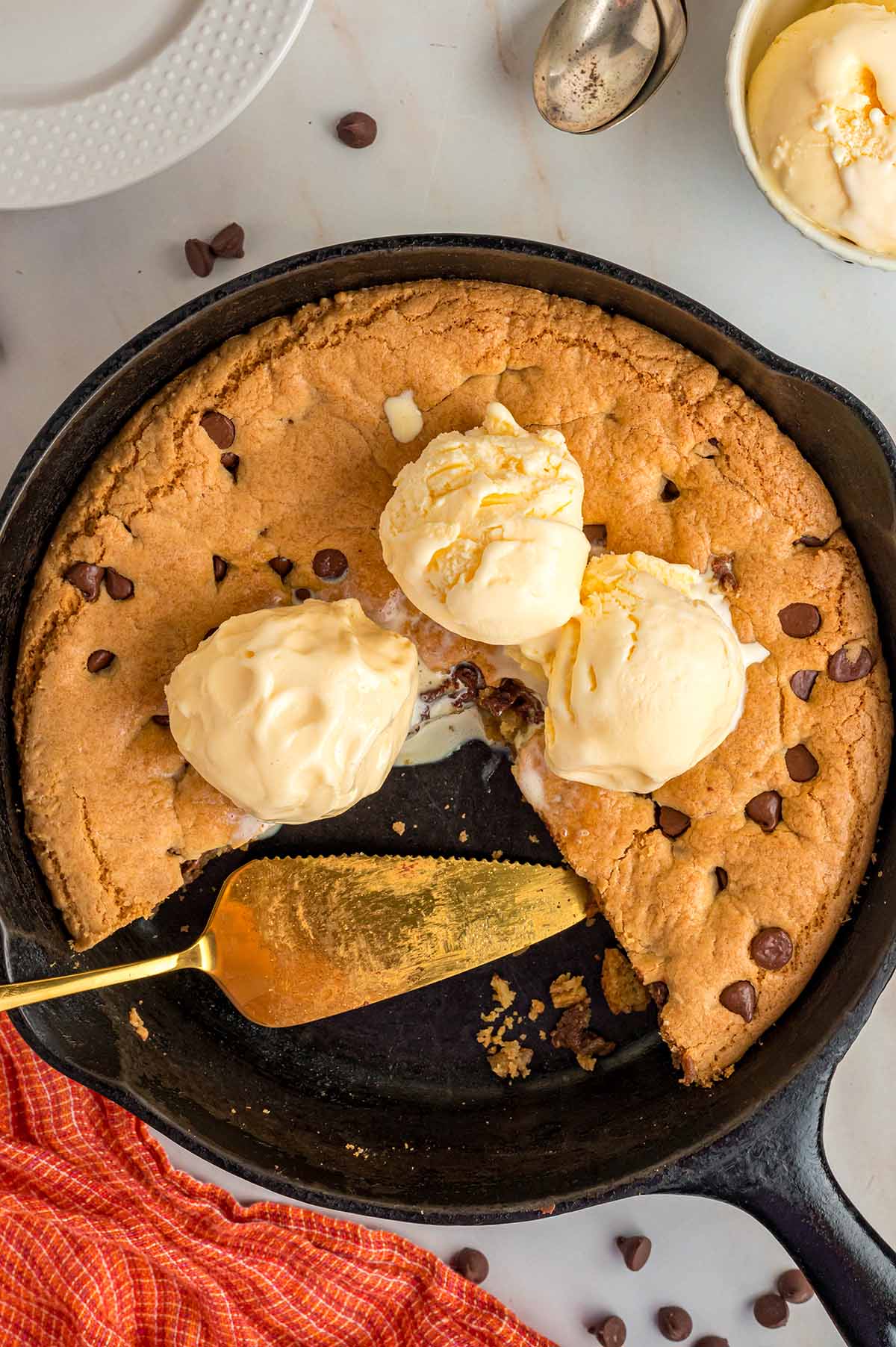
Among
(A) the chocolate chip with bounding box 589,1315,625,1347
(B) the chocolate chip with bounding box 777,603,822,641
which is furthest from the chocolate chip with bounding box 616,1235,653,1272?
(B) the chocolate chip with bounding box 777,603,822,641

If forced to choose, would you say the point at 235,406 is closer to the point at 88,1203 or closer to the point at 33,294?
the point at 33,294

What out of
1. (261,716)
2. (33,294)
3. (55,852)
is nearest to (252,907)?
(55,852)

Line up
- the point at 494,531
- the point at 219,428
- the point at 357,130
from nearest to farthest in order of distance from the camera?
1. the point at 494,531
2. the point at 219,428
3. the point at 357,130

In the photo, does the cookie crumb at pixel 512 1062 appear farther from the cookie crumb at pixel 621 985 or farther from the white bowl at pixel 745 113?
the white bowl at pixel 745 113

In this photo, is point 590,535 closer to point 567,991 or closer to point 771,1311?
point 567,991

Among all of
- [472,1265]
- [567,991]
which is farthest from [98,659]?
[472,1265]
